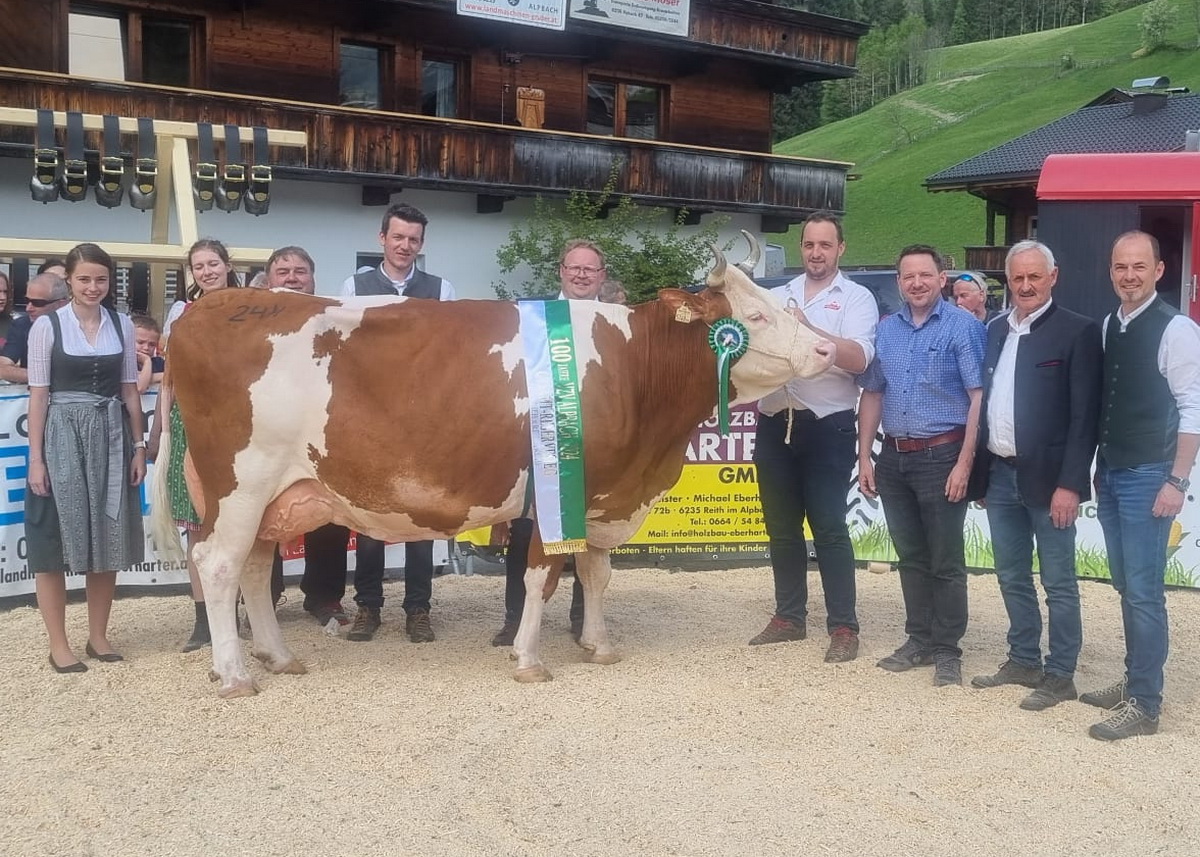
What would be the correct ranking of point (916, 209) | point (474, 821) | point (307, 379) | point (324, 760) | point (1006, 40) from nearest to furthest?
1. point (474, 821)
2. point (324, 760)
3. point (307, 379)
4. point (916, 209)
5. point (1006, 40)

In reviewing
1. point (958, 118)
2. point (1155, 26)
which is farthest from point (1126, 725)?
point (1155, 26)

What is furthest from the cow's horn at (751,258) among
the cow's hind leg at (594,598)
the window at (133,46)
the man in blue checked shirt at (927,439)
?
the window at (133,46)

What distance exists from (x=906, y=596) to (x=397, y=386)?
2830mm

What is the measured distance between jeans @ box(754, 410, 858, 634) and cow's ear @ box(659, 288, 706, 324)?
855 mm

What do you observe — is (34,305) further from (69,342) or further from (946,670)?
(946,670)

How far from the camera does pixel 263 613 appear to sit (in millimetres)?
5605

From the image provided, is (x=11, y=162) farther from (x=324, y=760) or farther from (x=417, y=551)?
(x=324, y=760)

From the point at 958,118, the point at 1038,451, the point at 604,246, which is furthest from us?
the point at 958,118

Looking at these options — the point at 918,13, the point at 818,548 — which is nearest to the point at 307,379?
the point at 818,548

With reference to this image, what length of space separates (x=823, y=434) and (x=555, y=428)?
1514 mm

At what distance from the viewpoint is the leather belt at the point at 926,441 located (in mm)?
5480

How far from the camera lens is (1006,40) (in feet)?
301

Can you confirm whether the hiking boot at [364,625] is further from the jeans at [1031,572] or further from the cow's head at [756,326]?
the jeans at [1031,572]

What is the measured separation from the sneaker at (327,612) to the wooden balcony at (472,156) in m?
11.9
